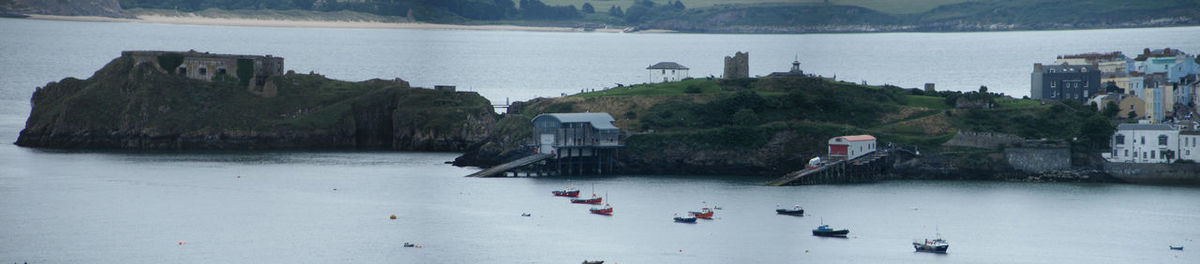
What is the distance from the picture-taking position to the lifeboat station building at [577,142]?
112m

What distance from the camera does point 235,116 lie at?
133 m

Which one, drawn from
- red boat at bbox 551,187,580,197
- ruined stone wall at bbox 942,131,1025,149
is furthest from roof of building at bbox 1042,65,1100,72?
red boat at bbox 551,187,580,197

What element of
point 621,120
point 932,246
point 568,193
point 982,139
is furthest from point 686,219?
point 621,120

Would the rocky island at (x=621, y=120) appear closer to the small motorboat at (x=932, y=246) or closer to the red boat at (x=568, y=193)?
the red boat at (x=568, y=193)

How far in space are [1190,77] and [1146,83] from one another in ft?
17.0

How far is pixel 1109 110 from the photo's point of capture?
121 meters

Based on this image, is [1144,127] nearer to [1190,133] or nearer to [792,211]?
[1190,133]

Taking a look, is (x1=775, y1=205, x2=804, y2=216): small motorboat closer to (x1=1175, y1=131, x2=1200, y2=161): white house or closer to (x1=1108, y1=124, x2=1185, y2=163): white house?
(x1=1108, y1=124, x2=1185, y2=163): white house

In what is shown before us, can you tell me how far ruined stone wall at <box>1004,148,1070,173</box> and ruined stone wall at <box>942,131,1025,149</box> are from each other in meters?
1.72

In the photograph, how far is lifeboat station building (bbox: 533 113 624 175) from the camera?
368 feet

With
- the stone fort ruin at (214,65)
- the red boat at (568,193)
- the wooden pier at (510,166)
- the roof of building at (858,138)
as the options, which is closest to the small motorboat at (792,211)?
the red boat at (568,193)

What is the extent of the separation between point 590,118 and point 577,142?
88.7 inches

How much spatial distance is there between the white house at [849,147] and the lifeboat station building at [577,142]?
12876mm

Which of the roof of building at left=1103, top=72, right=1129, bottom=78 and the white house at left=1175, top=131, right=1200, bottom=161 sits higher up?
the roof of building at left=1103, top=72, right=1129, bottom=78
